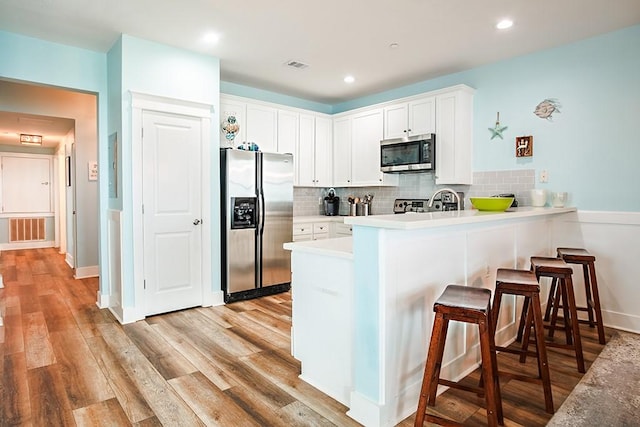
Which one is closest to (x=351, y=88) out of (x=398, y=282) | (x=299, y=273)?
(x=299, y=273)

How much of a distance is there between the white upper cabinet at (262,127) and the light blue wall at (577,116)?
8.31 feet

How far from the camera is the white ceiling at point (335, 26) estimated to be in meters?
2.84

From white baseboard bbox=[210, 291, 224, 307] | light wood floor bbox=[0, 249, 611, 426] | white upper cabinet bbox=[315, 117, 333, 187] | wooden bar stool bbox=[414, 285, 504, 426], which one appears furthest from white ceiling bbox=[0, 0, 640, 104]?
light wood floor bbox=[0, 249, 611, 426]

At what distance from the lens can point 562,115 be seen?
3.58 meters

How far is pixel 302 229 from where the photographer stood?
4.92 meters

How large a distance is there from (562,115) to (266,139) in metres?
3.33

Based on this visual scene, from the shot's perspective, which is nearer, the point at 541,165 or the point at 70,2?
the point at 70,2

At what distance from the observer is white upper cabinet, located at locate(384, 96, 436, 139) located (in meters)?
4.37

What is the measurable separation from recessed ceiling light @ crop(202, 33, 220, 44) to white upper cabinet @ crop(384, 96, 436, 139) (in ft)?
7.60

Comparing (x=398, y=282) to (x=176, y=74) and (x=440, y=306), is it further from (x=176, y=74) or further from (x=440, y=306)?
(x=176, y=74)

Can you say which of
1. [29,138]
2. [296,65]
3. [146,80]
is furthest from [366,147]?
[29,138]

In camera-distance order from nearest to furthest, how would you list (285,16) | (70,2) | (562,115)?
(70,2)
(285,16)
(562,115)

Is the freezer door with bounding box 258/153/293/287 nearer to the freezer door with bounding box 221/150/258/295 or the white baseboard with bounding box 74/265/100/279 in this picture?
the freezer door with bounding box 221/150/258/295

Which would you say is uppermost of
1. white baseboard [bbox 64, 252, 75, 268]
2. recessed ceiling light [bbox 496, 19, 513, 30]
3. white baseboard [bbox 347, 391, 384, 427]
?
recessed ceiling light [bbox 496, 19, 513, 30]
